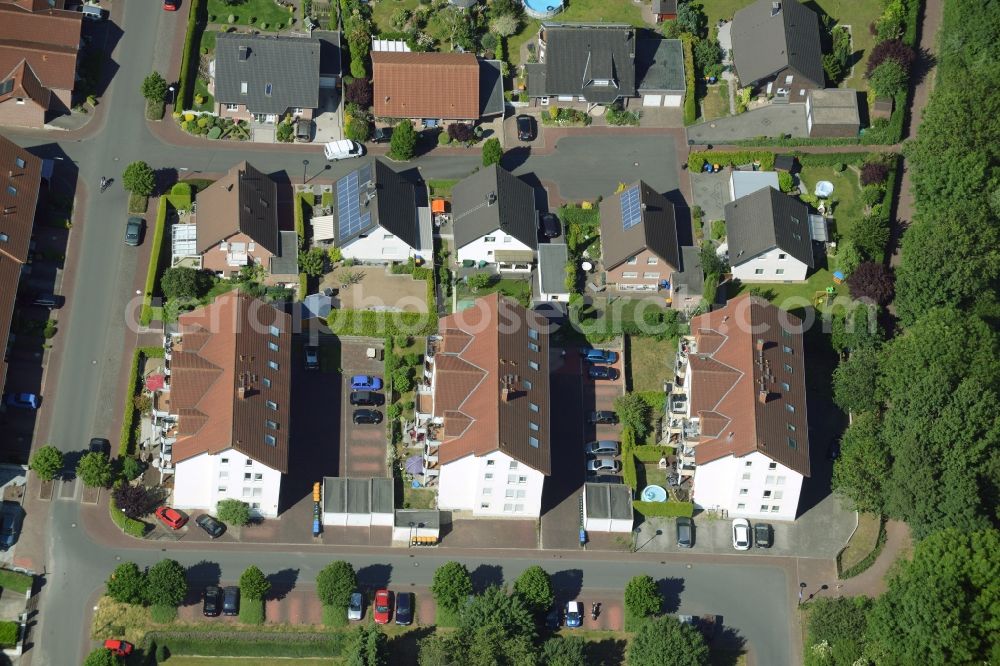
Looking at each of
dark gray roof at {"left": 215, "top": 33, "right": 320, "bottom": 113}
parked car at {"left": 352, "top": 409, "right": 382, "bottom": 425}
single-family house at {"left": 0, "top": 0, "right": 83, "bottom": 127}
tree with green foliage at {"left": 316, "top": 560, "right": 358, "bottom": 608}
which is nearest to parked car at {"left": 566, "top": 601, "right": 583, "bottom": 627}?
tree with green foliage at {"left": 316, "top": 560, "right": 358, "bottom": 608}

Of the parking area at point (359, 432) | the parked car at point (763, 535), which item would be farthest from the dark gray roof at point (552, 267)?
the parked car at point (763, 535)

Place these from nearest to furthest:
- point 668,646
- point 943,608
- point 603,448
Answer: point 943,608
point 668,646
point 603,448

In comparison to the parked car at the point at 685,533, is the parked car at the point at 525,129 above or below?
above

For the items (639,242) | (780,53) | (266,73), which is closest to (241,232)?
(266,73)

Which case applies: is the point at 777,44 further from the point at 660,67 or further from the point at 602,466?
the point at 602,466

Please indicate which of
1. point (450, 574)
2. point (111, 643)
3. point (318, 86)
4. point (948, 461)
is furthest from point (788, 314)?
point (111, 643)

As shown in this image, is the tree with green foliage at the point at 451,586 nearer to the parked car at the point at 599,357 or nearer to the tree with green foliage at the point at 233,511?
the tree with green foliage at the point at 233,511

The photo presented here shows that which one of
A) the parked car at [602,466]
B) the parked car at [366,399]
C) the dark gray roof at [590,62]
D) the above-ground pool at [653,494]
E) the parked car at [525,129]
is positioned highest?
the dark gray roof at [590,62]

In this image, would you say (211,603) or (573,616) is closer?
(211,603)
